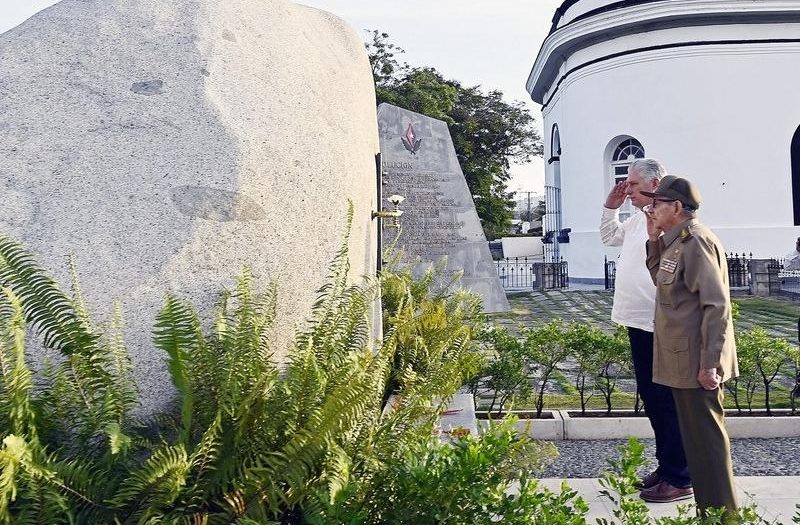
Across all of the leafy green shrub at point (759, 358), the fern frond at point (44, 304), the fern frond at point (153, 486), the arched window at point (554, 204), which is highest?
the arched window at point (554, 204)

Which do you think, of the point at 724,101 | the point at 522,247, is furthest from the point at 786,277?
the point at 522,247

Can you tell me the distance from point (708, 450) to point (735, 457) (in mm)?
1952

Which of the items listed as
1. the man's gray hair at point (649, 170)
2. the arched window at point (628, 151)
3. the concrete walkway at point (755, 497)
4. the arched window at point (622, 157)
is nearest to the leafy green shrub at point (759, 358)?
the concrete walkway at point (755, 497)

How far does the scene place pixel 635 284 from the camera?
406 cm

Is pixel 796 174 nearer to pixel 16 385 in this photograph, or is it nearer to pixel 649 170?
pixel 649 170

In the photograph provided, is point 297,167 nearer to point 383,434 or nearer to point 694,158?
point 383,434

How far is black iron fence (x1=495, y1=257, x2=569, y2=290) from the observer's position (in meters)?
21.2

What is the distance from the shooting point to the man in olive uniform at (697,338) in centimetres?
321

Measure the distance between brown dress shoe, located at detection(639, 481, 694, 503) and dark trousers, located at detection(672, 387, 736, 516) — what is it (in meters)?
0.53

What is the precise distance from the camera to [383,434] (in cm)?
240

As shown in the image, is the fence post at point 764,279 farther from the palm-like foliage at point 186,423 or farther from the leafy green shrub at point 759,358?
the palm-like foliage at point 186,423

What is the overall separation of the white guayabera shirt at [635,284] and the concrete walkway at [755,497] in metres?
0.93

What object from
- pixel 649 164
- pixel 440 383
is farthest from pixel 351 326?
pixel 649 164

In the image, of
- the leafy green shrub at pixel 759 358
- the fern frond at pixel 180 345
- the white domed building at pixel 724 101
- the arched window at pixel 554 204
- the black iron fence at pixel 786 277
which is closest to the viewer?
the fern frond at pixel 180 345
